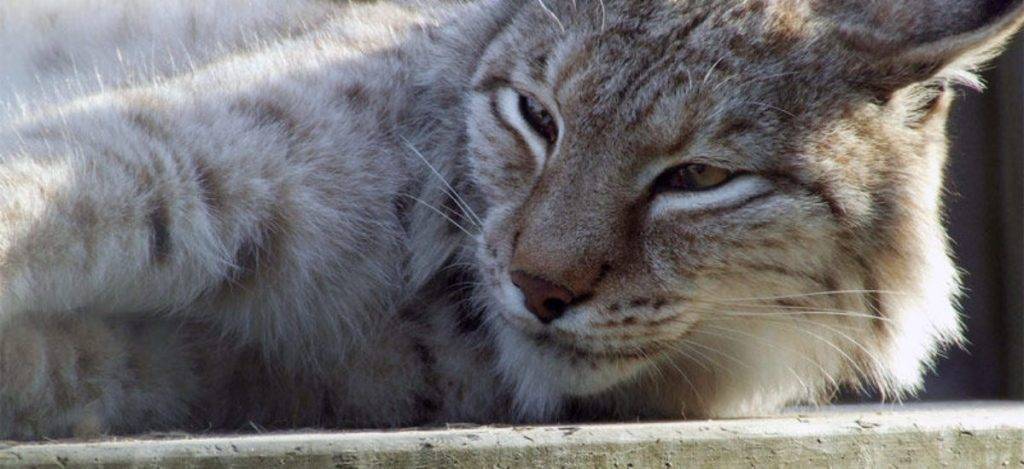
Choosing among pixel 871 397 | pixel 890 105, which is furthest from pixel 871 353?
pixel 871 397

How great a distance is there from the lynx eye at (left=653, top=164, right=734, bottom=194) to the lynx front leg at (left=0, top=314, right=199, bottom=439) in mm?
1074

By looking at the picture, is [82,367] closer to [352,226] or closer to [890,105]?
[352,226]

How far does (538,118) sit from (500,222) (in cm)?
25

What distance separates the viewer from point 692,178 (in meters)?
2.43

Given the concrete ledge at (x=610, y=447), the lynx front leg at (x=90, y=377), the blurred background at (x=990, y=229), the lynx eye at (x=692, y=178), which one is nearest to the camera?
the concrete ledge at (x=610, y=447)

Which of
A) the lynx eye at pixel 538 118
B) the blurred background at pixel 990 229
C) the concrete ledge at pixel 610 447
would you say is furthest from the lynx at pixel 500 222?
the blurred background at pixel 990 229

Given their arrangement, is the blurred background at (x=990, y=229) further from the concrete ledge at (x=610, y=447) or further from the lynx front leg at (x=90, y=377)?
the lynx front leg at (x=90, y=377)

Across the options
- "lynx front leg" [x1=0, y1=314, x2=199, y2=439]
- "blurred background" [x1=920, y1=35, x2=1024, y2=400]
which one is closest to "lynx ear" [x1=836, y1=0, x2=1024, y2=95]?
"lynx front leg" [x1=0, y1=314, x2=199, y2=439]

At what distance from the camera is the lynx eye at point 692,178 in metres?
2.42

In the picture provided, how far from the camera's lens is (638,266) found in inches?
93.6

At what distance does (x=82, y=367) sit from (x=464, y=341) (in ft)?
2.64

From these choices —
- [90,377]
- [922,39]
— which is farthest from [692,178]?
[90,377]

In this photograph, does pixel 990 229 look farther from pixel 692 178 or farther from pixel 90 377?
pixel 90 377

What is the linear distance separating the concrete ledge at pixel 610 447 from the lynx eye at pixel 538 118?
724 millimetres
